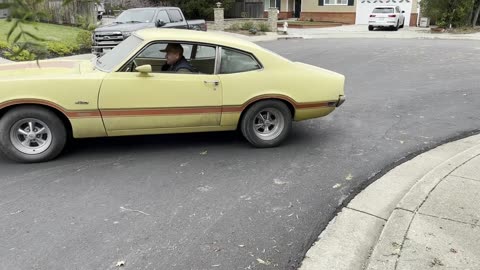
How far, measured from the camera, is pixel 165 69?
19.3 ft

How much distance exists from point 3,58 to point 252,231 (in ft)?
39.7

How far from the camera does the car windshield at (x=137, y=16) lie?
15.4 m

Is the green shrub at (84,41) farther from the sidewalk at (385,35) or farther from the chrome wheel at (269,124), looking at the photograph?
the sidewalk at (385,35)

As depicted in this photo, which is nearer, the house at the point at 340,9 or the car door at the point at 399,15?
the car door at the point at 399,15

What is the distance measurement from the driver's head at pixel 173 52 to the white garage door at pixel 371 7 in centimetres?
3406

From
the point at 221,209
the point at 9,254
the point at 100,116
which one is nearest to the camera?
the point at 9,254

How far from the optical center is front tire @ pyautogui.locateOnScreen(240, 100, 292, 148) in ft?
19.3

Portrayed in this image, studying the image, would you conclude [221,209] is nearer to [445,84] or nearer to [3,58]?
[445,84]

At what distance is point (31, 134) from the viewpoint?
17.0 ft

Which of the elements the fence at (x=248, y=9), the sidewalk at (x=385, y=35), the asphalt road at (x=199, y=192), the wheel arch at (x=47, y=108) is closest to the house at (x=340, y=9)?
the fence at (x=248, y=9)

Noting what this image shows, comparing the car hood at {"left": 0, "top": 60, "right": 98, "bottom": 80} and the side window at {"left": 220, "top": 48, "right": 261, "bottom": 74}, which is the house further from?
the car hood at {"left": 0, "top": 60, "right": 98, "bottom": 80}

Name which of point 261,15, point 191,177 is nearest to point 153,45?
point 191,177

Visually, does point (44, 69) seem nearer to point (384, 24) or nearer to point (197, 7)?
point (197, 7)

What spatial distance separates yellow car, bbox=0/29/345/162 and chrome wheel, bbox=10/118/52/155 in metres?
0.01
